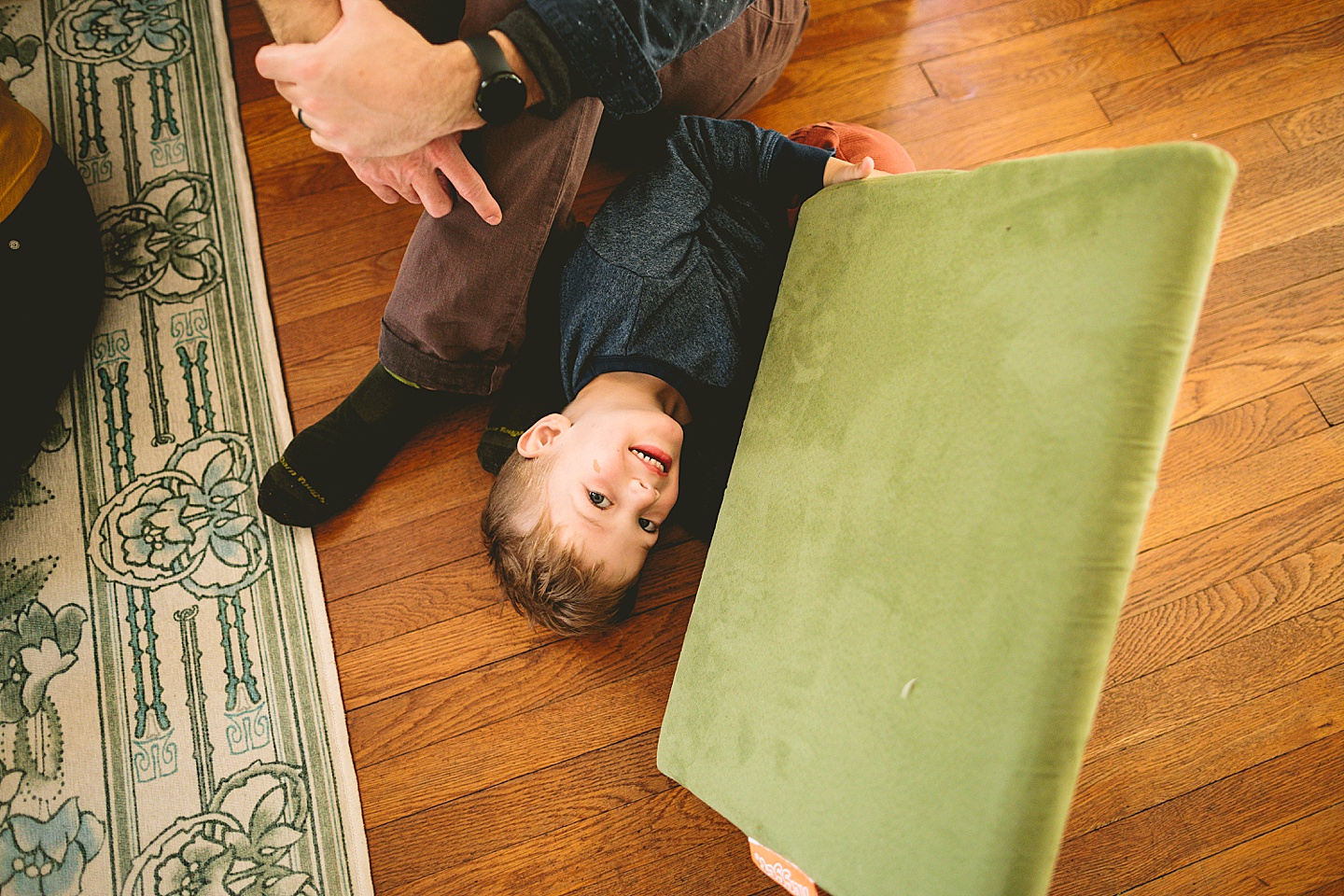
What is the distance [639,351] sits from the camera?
94cm

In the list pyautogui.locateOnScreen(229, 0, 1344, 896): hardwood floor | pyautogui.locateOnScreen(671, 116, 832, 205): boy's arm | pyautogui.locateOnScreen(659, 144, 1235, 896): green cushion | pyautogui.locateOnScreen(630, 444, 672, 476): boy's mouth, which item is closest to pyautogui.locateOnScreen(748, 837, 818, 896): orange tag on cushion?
pyautogui.locateOnScreen(659, 144, 1235, 896): green cushion

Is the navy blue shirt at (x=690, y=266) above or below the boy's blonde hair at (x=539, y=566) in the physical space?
above

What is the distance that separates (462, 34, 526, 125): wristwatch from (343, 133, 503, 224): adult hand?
0.10m

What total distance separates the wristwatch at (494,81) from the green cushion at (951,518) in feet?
1.15

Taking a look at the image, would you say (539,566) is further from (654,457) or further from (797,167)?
(797,167)

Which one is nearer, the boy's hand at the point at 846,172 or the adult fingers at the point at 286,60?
the adult fingers at the point at 286,60

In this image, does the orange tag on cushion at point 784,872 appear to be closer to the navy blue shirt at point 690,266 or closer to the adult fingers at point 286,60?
the navy blue shirt at point 690,266

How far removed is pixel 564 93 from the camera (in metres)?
0.75

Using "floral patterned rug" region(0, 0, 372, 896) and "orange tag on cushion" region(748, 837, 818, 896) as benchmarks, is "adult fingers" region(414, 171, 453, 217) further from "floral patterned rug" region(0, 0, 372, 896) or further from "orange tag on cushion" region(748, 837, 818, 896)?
"orange tag on cushion" region(748, 837, 818, 896)

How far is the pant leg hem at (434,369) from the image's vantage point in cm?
100

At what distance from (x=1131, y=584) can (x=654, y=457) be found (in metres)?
0.69

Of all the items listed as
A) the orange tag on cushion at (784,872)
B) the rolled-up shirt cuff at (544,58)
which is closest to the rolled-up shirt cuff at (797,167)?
the rolled-up shirt cuff at (544,58)

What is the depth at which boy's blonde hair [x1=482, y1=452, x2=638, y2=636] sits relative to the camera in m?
0.92

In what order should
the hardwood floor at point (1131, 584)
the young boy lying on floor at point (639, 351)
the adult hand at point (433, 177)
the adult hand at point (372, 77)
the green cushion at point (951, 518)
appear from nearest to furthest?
the green cushion at point (951, 518), the adult hand at point (372, 77), the adult hand at point (433, 177), the young boy lying on floor at point (639, 351), the hardwood floor at point (1131, 584)
